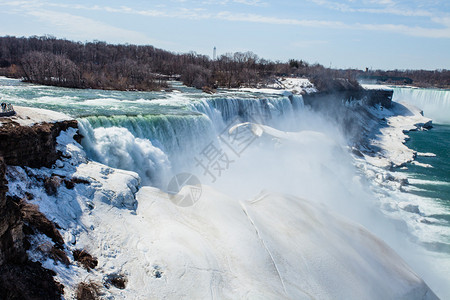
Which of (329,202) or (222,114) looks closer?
(329,202)

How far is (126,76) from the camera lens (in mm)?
36000

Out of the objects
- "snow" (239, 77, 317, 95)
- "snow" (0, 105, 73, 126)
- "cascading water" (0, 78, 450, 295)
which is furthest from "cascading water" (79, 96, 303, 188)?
"snow" (239, 77, 317, 95)

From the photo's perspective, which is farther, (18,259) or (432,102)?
(432,102)

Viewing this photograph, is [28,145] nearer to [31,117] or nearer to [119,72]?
[31,117]

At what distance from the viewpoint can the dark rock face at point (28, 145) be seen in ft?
26.3

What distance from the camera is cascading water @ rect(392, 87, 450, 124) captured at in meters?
56.8

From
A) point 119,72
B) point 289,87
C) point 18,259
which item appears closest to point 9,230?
point 18,259

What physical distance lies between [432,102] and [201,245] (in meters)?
65.3

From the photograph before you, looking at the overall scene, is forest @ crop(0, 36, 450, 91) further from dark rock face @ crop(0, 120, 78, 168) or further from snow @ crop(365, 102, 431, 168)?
dark rock face @ crop(0, 120, 78, 168)

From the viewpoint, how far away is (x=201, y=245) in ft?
25.9

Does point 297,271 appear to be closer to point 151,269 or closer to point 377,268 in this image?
point 377,268

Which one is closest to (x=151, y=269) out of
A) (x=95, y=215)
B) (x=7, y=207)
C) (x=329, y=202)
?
(x=95, y=215)

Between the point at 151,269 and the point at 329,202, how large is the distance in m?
11.6

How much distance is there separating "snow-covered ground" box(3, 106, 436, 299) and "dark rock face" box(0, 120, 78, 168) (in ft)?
1.05
